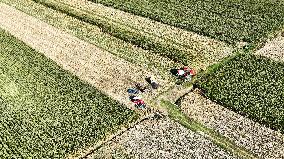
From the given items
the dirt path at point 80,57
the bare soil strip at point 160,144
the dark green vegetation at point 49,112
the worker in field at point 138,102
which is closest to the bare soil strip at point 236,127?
the bare soil strip at point 160,144

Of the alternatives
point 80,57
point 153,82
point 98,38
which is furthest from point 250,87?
point 98,38

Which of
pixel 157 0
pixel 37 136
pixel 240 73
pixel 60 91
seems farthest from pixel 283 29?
pixel 37 136

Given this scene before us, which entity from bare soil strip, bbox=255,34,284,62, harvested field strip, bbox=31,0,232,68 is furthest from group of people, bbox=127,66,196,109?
bare soil strip, bbox=255,34,284,62

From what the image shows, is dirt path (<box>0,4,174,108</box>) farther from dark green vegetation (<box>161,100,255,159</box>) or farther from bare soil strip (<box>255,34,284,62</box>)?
bare soil strip (<box>255,34,284,62</box>)

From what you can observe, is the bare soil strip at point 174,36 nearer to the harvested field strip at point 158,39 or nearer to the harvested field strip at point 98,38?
the harvested field strip at point 158,39

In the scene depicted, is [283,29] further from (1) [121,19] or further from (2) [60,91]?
(2) [60,91]

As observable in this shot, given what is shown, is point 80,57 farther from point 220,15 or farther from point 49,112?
point 220,15
